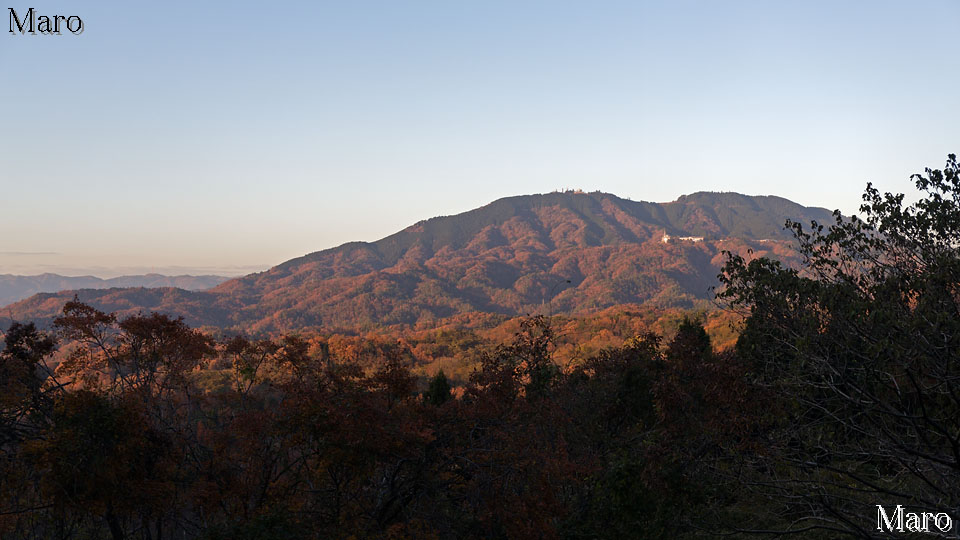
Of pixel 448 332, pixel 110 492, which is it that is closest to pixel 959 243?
pixel 110 492

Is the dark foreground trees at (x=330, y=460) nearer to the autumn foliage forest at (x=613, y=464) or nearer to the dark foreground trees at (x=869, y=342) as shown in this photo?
the autumn foliage forest at (x=613, y=464)

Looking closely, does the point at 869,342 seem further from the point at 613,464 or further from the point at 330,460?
the point at 330,460

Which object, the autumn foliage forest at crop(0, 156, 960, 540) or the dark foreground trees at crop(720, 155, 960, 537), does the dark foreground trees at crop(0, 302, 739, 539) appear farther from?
the dark foreground trees at crop(720, 155, 960, 537)

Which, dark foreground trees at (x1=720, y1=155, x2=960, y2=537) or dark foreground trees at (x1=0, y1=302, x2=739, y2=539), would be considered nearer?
dark foreground trees at (x1=720, y1=155, x2=960, y2=537)

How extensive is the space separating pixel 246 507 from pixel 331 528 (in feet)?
7.55

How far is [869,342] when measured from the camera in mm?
8375

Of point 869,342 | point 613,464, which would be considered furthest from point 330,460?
point 869,342

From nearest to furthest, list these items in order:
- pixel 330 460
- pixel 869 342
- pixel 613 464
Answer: pixel 869 342 < pixel 330 460 < pixel 613 464

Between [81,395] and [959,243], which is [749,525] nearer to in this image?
[959,243]

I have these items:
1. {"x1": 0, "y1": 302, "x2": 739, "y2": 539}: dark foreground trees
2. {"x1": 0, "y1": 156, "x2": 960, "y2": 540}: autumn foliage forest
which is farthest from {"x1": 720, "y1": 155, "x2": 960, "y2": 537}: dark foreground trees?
{"x1": 0, "y1": 302, "x2": 739, "y2": 539}: dark foreground trees

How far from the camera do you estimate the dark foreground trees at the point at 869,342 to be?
26.9ft

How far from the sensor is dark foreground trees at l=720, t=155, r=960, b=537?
8203 mm

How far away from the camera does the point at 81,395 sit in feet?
30.1

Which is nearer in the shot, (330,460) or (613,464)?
(330,460)
